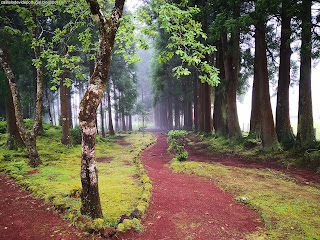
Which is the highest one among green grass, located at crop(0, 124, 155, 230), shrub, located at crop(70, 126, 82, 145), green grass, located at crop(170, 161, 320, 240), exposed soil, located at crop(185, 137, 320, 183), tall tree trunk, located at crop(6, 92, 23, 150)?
tall tree trunk, located at crop(6, 92, 23, 150)

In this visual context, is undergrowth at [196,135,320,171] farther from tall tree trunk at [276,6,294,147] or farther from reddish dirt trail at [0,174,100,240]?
reddish dirt trail at [0,174,100,240]

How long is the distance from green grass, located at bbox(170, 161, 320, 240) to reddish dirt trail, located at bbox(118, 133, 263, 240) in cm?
30

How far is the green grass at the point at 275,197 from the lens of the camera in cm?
378

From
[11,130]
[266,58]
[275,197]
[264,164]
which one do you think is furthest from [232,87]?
[11,130]

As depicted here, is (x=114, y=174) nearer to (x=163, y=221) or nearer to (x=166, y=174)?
(x=166, y=174)

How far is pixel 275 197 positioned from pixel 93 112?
4753 millimetres

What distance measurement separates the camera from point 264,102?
11.1 metres

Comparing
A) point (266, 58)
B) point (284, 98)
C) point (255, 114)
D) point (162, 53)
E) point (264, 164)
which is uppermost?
point (266, 58)

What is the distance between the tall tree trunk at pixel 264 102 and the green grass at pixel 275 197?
9.84ft

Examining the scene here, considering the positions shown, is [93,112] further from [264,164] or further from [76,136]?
[76,136]

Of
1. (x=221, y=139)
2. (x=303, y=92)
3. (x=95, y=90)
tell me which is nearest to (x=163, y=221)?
(x=95, y=90)

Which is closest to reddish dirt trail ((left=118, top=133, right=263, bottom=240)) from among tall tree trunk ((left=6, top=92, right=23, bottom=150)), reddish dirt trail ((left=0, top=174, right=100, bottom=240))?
reddish dirt trail ((left=0, top=174, right=100, bottom=240))

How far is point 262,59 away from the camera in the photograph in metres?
11.4

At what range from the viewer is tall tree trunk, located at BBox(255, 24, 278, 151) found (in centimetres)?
1081
